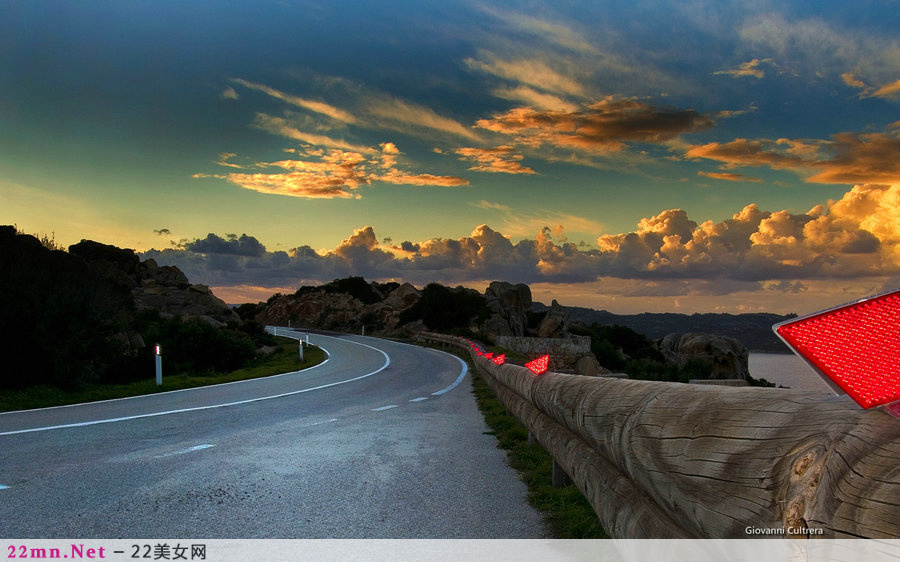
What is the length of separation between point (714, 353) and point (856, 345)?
5725 cm

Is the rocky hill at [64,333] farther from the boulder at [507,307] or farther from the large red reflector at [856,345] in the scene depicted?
the boulder at [507,307]

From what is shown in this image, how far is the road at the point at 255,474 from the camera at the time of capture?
192 inches

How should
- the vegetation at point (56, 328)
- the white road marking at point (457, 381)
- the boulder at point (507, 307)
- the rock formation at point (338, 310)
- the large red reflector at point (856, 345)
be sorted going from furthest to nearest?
the rock formation at point (338, 310) → the boulder at point (507, 307) → the white road marking at point (457, 381) → the vegetation at point (56, 328) → the large red reflector at point (856, 345)

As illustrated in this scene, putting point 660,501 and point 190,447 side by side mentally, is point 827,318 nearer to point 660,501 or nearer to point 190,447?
point 660,501

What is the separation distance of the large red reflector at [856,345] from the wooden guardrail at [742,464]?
0.17 meters

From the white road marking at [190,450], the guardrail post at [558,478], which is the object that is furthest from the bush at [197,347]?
the guardrail post at [558,478]

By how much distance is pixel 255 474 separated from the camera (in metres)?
6.59

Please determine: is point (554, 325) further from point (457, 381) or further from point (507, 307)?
point (457, 381)

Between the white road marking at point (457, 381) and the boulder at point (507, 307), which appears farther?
the boulder at point (507, 307)

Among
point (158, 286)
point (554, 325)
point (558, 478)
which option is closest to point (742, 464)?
point (558, 478)

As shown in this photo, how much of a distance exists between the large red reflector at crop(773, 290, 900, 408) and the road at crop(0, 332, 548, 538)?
12.0ft

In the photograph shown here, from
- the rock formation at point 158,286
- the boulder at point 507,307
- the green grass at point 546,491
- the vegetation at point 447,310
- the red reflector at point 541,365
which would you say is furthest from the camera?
the vegetation at point 447,310

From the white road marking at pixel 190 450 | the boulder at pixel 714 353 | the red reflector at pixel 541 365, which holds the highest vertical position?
the red reflector at pixel 541 365

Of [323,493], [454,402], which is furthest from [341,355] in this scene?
[323,493]
